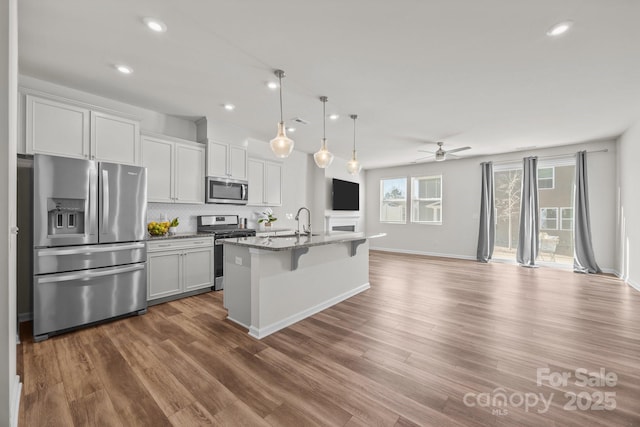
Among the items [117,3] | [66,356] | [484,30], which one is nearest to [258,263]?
[66,356]

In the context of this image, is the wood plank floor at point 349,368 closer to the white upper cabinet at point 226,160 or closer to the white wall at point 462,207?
the white upper cabinet at point 226,160

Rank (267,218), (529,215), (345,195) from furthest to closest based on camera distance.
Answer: (345,195) < (529,215) < (267,218)

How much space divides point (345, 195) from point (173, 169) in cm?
481

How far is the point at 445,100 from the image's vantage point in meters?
3.51

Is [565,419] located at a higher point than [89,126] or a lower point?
lower

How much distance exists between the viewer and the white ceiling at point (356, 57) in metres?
1.97

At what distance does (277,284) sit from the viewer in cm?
276

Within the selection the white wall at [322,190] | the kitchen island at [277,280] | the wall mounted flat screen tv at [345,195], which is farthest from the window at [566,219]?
the kitchen island at [277,280]

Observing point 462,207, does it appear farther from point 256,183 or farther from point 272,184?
point 256,183

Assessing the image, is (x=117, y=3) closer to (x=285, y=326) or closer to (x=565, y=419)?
(x=285, y=326)

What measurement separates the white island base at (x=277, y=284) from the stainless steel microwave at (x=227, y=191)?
1.64 meters

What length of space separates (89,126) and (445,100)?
439 centimetres

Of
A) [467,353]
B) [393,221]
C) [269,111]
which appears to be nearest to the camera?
[467,353]

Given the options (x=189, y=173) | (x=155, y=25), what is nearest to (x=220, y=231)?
(x=189, y=173)
